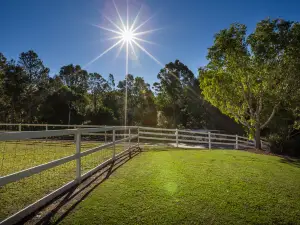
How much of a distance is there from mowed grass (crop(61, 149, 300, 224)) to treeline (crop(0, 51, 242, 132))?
25965mm

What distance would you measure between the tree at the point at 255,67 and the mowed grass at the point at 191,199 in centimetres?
936

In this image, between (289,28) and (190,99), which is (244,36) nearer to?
(289,28)

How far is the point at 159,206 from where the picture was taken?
128 inches

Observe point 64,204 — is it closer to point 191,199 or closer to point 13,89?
point 191,199

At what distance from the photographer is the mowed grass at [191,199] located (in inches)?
114

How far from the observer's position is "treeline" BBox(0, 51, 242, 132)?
31.4 m

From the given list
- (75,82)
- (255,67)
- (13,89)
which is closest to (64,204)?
(255,67)

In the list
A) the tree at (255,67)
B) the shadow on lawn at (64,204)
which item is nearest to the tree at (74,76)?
the tree at (255,67)

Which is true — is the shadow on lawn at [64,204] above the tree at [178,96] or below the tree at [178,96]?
below

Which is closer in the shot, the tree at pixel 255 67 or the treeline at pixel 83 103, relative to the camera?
the tree at pixel 255 67

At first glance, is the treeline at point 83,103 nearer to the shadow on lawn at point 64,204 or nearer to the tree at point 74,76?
the tree at point 74,76

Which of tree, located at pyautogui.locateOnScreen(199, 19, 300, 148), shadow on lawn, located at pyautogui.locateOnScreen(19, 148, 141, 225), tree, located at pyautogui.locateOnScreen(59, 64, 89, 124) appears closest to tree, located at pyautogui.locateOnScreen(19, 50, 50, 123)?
tree, located at pyautogui.locateOnScreen(59, 64, 89, 124)

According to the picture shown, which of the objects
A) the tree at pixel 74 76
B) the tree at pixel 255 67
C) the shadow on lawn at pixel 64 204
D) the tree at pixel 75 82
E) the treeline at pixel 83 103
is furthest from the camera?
the tree at pixel 74 76

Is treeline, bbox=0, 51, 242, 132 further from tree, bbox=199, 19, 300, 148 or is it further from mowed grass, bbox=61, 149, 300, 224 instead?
mowed grass, bbox=61, 149, 300, 224
